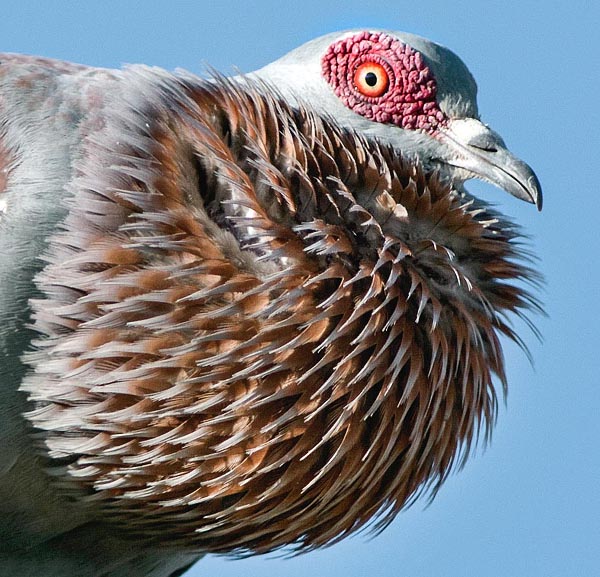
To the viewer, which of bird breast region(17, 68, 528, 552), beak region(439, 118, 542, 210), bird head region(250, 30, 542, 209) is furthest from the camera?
bird head region(250, 30, 542, 209)

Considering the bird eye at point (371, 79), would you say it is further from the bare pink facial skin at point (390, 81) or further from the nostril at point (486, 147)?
the nostril at point (486, 147)

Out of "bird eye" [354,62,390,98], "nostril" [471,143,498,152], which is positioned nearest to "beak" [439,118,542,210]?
"nostril" [471,143,498,152]

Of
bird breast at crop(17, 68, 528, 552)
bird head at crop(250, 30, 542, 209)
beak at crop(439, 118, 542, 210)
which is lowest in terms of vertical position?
bird breast at crop(17, 68, 528, 552)

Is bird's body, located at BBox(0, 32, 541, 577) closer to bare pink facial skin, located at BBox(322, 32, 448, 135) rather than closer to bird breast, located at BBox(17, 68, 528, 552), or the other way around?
bird breast, located at BBox(17, 68, 528, 552)

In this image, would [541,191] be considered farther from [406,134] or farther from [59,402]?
[59,402]

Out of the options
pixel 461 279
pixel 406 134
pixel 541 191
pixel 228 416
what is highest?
pixel 406 134

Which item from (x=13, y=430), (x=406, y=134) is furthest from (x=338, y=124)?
(x=13, y=430)
